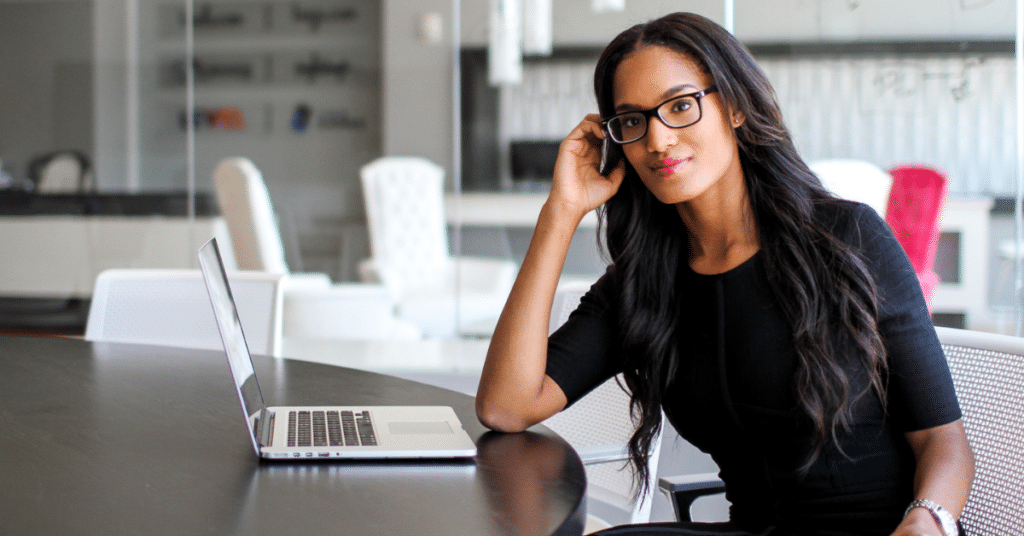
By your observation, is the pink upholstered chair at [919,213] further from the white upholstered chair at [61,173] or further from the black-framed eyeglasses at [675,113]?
the white upholstered chair at [61,173]

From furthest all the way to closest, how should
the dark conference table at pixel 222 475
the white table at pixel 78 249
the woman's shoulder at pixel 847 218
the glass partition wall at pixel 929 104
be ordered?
the white table at pixel 78 249 < the glass partition wall at pixel 929 104 < the woman's shoulder at pixel 847 218 < the dark conference table at pixel 222 475

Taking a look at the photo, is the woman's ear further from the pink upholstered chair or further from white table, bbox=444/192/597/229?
white table, bbox=444/192/597/229

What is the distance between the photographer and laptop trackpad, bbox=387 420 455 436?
3.49 ft

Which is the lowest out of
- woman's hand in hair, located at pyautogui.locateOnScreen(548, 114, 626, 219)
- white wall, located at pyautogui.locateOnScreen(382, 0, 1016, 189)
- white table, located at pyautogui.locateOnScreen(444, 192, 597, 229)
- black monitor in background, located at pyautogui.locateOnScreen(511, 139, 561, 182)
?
white table, located at pyautogui.locateOnScreen(444, 192, 597, 229)

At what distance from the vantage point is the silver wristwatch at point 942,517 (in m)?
1.06

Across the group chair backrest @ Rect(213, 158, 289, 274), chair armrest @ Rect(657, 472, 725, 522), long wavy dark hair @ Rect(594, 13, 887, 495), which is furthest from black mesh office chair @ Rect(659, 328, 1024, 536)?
Result: chair backrest @ Rect(213, 158, 289, 274)

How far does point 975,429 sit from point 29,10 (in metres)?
5.52

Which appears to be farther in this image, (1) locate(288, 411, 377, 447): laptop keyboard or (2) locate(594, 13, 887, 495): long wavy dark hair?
(2) locate(594, 13, 887, 495): long wavy dark hair

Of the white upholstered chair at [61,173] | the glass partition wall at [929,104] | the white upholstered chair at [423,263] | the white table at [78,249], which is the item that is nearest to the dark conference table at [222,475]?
the white upholstered chair at [423,263]

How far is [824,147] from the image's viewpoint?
4113 millimetres

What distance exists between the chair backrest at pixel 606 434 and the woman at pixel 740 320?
0.17 meters

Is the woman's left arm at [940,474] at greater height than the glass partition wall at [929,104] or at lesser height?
lesser

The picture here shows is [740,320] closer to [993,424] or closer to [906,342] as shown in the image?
[906,342]

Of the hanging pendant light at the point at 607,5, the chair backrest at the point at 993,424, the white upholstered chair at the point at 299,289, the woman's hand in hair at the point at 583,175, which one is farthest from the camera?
the white upholstered chair at the point at 299,289
